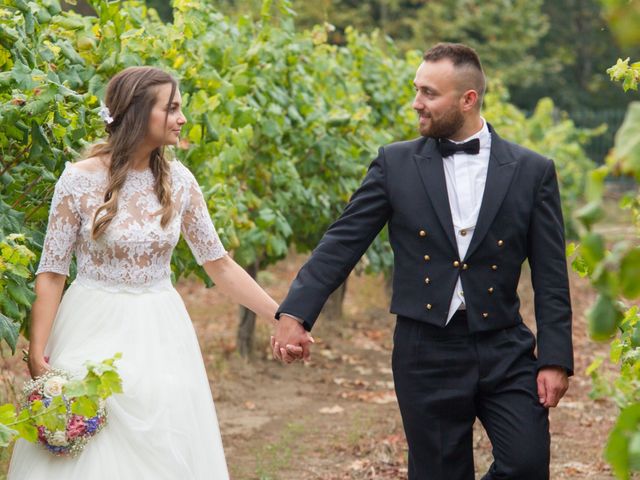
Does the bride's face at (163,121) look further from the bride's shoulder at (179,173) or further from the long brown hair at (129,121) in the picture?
the bride's shoulder at (179,173)

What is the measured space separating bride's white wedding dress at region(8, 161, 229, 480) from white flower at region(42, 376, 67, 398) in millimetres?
161

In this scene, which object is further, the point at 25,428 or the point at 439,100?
the point at 439,100

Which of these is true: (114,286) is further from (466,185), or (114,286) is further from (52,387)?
(466,185)

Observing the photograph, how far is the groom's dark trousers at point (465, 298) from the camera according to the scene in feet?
13.5

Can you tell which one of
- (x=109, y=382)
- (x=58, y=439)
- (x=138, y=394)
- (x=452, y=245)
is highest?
(x=452, y=245)

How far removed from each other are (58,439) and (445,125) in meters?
1.74

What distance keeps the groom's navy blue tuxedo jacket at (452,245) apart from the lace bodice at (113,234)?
0.54 metres

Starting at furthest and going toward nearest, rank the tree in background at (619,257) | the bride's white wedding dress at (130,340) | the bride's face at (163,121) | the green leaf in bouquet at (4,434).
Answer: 1. the bride's face at (163,121)
2. the bride's white wedding dress at (130,340)
3. the green leaf in bouquet at (4,434)
4. the tree in background at (619,257)

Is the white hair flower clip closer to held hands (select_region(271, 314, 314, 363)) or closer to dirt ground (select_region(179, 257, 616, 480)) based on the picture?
held hands (select_region(271, 314, 314, 363))

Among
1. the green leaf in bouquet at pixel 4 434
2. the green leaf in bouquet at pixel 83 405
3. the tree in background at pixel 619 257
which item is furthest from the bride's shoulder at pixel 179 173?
the tree in background at pixel 619 257

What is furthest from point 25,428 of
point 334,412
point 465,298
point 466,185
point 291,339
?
point 334,412

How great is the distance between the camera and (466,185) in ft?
14.2

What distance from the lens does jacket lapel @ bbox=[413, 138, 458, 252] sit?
4258 mm

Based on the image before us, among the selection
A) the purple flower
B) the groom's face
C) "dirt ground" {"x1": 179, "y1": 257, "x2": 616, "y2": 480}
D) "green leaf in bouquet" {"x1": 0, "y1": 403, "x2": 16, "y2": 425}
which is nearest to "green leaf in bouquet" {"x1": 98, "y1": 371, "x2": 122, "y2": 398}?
"green leaf in bouquet" {"x1": 0, "y1": 403, "x2": 16, "y2": 425}
